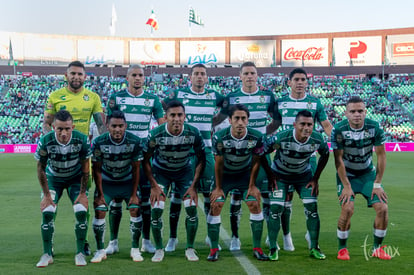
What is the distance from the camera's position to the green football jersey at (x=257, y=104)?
8.23 m

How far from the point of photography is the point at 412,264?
653 centimetres

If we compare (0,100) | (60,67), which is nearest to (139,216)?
(0,100)

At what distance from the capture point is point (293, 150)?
7.11 metres

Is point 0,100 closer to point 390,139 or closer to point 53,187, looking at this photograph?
point 390,139

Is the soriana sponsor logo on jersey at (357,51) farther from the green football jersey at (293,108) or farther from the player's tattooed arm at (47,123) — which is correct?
the player's tattooed arm at (47,123)

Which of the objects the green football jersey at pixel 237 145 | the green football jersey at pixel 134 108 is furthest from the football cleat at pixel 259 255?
the green football jersey at pixel 134 108

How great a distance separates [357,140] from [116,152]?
3.26 meters

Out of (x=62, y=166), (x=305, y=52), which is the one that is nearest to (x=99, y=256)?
(x=62, y=166)

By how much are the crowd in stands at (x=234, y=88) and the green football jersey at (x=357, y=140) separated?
116 feet

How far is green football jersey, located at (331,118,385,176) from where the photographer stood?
7043 millimetres

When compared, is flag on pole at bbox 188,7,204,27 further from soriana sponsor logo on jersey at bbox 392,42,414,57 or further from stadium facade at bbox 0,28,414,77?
soriana sponsor logo on jersey at bbox 392,42,414,57

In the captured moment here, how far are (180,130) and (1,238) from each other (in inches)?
145

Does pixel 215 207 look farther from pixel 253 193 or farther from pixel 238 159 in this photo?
pixel 238 159

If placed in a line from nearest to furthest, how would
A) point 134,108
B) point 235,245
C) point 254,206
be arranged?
point 254,206 < point 235,245 < point 134,108
